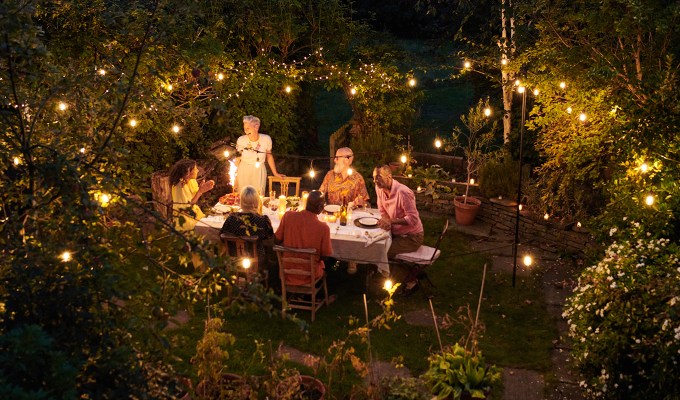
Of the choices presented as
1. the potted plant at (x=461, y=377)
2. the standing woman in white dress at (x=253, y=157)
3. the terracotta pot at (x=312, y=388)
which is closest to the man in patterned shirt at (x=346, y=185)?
the standing woman in white dress at (x=253, y=157)

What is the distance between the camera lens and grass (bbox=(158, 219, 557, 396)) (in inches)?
270

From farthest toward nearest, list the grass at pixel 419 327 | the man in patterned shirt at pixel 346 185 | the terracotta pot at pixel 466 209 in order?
the terracotta pot at pixel 466 209 → the man in patterned shirt at pixel 346 185 → the grass at pixel 419 327

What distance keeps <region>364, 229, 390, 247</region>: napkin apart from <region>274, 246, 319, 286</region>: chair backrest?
0.70m

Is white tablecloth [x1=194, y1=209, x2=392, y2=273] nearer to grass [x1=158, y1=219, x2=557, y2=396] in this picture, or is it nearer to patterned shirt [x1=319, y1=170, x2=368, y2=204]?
grass [x1=158, y1=219, x2=557, y2=396]

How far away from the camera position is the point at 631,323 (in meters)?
5.29

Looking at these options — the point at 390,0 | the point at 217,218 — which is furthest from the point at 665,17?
the point at 390,0

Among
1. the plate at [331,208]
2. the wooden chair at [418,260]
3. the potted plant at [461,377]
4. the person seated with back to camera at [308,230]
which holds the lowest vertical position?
the wooden chair at [418,260]

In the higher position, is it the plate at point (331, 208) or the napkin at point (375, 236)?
the plate at point (331, 208)

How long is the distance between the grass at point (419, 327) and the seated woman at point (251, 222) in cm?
88

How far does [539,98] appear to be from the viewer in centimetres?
910

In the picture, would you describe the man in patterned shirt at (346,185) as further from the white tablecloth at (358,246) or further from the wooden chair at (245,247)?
the wooden chair at (245,247)

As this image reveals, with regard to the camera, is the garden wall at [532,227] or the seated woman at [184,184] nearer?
the seated woman at [184,184]

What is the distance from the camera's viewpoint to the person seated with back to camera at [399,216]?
8.01 meters

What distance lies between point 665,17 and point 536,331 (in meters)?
3.72
